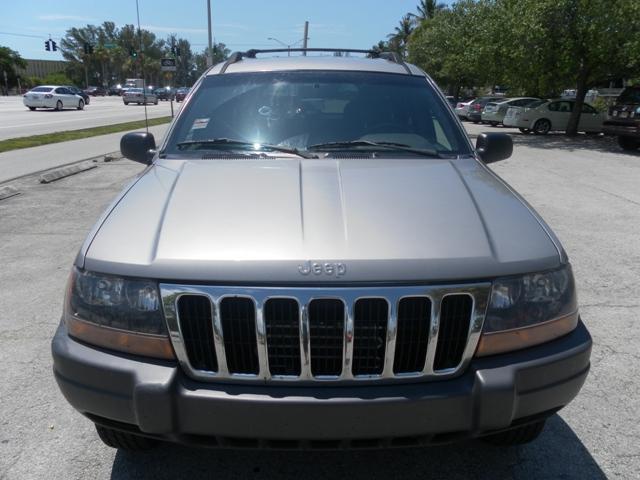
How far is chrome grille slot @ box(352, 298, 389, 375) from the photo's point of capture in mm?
2037

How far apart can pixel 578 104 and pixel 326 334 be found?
78.8ft

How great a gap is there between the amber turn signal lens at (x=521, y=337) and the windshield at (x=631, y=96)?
17687 millimetres

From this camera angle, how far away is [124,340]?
7.02 feet

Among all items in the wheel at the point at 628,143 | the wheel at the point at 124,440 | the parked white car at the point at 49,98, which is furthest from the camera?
the parked white car at the point at 49,98

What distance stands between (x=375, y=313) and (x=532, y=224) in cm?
91

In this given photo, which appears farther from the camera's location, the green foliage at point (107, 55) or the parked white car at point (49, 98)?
Answer: the green foliage at point (107, 55)

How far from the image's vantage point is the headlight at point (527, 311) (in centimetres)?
Result: 214

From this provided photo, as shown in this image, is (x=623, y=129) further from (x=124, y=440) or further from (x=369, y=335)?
(x=124, y=440)

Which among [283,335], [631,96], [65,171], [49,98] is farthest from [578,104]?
[49,98]

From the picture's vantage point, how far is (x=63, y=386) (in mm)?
2217

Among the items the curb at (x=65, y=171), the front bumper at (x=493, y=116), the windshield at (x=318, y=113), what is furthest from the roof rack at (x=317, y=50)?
the front bumper at (x=493, y=116)

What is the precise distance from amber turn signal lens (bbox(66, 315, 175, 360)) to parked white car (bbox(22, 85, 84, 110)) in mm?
39479

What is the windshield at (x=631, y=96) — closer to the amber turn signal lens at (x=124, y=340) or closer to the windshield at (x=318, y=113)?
the windshield at (x=318, y=113)

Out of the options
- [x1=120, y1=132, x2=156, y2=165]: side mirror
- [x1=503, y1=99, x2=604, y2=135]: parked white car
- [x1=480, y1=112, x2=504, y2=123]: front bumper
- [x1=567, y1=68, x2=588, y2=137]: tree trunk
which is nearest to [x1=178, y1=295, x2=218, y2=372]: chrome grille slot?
[x1=120, y1=132, x2=156, y2=165]: side mirror
